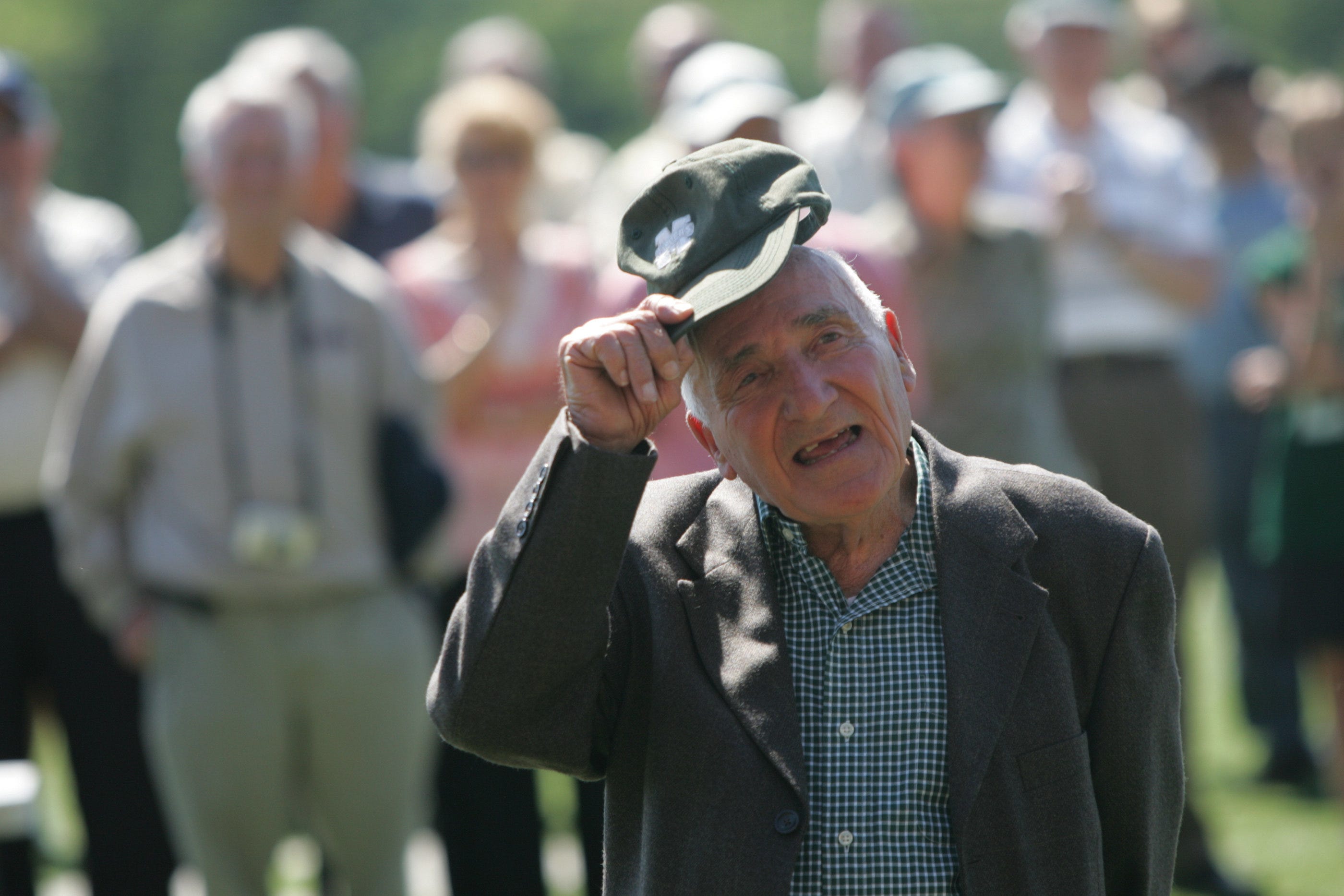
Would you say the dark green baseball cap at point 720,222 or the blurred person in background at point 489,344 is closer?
the dark green baseball cap at point 720,222

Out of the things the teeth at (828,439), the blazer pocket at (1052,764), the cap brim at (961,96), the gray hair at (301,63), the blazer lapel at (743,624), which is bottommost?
the blazer pocket at (1052,764)

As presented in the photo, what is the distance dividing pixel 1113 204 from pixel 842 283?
4176mm

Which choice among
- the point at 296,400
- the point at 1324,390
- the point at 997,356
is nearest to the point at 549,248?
the point at 296,400

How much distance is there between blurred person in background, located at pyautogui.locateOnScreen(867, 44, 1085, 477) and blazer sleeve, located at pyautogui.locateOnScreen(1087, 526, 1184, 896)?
9.20ft

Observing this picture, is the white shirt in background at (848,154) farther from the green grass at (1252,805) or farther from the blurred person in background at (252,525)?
the blurred person in background at (252,525)

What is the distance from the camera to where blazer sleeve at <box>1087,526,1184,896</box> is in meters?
2.50

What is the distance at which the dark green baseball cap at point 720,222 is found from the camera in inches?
95.2

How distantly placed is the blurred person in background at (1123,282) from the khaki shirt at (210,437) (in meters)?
2.52

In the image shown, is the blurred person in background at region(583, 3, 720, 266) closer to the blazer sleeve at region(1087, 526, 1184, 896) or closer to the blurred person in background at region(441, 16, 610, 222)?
the blurred person in background at region(441, 16, 610, 222)

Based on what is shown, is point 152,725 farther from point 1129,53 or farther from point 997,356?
point 1129,53

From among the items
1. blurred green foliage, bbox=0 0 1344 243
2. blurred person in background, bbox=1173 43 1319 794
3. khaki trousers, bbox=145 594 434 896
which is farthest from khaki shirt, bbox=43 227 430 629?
blurred green foliage, bbox=0 0 1344 243

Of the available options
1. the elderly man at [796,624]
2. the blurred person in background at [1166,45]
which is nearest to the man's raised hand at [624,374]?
the elderly man at [796,624]

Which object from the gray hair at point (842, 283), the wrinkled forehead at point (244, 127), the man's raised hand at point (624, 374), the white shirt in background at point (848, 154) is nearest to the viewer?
the man's raised hand at point (624, 374)

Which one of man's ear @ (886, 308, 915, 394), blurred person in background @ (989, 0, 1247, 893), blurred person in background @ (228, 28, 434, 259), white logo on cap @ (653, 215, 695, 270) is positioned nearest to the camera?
white logo on cap @ (653, 215, 695, 270)
